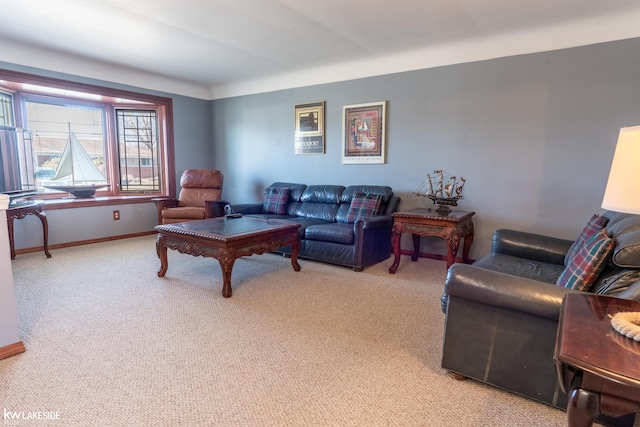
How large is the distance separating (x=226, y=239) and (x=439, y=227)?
1962mm

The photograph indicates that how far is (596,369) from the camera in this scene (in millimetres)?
857

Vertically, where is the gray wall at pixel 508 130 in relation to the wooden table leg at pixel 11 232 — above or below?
above

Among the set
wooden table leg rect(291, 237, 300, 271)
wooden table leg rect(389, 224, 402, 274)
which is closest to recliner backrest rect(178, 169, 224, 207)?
wooden table leg rect(291, 237, 300, 271)

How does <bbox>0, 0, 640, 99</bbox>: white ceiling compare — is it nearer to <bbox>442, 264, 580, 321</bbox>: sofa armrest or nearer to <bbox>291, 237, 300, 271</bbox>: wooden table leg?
<bbox>291, 237, 300, 271</bbox>: wooden table leg

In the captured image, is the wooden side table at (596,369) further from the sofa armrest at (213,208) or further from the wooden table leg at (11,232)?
the wooden table leg at (11,232)

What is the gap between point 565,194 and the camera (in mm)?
3332

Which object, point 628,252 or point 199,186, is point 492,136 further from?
point 199,186

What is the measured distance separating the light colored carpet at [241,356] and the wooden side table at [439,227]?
15.1 inches

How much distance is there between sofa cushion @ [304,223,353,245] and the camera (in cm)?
357

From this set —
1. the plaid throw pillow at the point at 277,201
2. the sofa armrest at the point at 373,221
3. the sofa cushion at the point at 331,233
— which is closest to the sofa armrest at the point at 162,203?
the plaid throw pillow at the point at 277,201

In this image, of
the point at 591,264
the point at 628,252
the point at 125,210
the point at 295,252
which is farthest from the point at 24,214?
the point at 628,252

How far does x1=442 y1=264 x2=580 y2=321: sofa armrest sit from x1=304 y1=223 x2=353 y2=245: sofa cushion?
1877 mm

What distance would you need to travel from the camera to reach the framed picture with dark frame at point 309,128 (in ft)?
15.8

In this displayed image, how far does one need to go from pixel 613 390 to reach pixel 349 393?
106 centimetres
